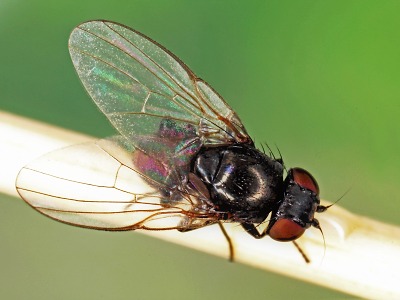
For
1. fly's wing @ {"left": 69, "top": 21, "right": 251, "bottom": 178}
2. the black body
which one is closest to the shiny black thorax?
the black body

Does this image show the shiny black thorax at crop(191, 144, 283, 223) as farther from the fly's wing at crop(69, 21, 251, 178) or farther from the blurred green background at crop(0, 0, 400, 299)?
the blurred green background at crop(0, 0, 400, 299)

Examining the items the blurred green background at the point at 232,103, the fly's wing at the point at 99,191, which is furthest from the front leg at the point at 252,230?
the blurred green background at the point at 232,103

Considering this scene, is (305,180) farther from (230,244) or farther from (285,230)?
(230,244)

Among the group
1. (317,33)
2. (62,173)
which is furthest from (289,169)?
(62,173)

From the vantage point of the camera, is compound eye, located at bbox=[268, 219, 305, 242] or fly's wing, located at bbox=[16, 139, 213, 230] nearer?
fly's wing, located at bbox=[16, 139, 213, 230]

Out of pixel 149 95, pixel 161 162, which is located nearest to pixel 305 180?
pixel 161 162

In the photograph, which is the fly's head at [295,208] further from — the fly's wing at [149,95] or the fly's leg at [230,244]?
the fly's wing at [149,95]

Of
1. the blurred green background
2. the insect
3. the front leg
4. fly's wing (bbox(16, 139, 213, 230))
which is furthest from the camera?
the blurred green background
